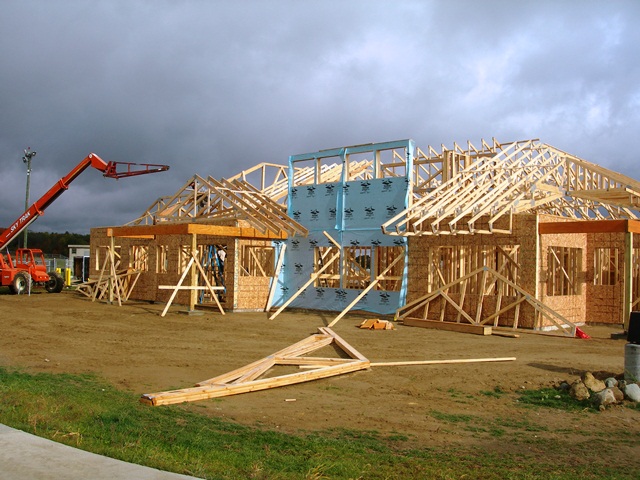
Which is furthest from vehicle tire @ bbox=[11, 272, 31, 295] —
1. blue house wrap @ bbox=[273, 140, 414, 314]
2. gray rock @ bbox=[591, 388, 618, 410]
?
gray rock @ bbox=[591, 388, 618, 410]

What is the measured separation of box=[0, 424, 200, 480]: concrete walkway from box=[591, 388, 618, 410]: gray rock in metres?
6.05

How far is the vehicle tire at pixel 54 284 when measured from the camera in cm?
2864

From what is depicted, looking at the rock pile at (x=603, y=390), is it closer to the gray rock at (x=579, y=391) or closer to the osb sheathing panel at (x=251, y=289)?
the gray rock at (x=579, y=391)

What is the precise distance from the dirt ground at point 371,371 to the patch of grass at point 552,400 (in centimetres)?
20

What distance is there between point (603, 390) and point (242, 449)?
5309 mm

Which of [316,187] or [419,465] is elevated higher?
[316,187]

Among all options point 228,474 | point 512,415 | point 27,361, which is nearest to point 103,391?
point 27,361

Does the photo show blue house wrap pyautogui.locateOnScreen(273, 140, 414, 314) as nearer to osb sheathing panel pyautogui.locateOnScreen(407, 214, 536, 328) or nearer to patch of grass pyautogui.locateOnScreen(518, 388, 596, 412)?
osb sheathing panel pyautogui.locateOnScreen(407, 214, 536, 328)

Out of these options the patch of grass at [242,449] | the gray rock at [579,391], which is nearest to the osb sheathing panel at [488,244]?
the gray rock at [579,391]

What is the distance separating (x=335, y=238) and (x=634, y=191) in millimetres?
9124

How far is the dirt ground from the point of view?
23.3ft

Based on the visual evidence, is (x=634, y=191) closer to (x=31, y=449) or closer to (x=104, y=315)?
(x=104, y=315)

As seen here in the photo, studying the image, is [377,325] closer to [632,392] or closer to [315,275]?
[315,275]

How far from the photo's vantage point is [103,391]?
27.3 feet
